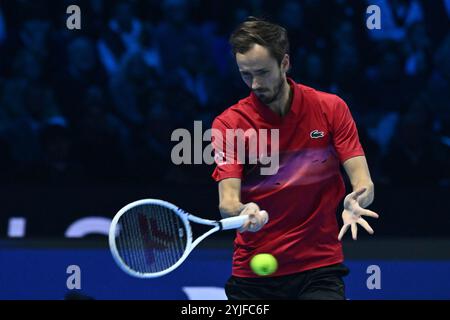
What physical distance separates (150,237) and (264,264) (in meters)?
0.59

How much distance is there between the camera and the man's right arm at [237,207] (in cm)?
525

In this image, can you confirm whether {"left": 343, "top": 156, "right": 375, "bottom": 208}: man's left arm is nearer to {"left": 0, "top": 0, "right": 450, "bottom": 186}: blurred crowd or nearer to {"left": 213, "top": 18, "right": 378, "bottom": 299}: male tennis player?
{"left": 213, "top": 18, "right": 378, "bottom": 299}: male tennis player

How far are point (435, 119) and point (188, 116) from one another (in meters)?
2.33

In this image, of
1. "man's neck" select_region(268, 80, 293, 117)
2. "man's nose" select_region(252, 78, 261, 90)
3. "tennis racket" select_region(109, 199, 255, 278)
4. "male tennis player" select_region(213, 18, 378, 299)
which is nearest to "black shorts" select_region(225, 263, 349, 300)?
"male tennis player" select_region(213, 18, 378, 299)

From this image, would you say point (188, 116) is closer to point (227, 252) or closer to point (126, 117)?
point (126, 117)

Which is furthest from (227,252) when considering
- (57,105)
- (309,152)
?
(309,152)

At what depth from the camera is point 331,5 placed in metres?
10.8

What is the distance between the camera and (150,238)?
550 cm

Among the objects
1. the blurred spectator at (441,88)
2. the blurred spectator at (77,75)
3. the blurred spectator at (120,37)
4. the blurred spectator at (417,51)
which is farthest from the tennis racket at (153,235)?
the blurred spectator at (417,51)

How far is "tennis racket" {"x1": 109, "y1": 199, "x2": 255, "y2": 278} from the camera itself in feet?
17.4

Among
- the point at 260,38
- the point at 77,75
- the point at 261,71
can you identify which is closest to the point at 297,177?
the point at 261,71

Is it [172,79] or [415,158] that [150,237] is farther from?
[172,79]

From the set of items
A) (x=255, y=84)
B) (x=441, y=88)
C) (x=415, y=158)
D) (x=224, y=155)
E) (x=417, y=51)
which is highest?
(x=417, y=51)

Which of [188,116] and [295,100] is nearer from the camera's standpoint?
[295,100]
